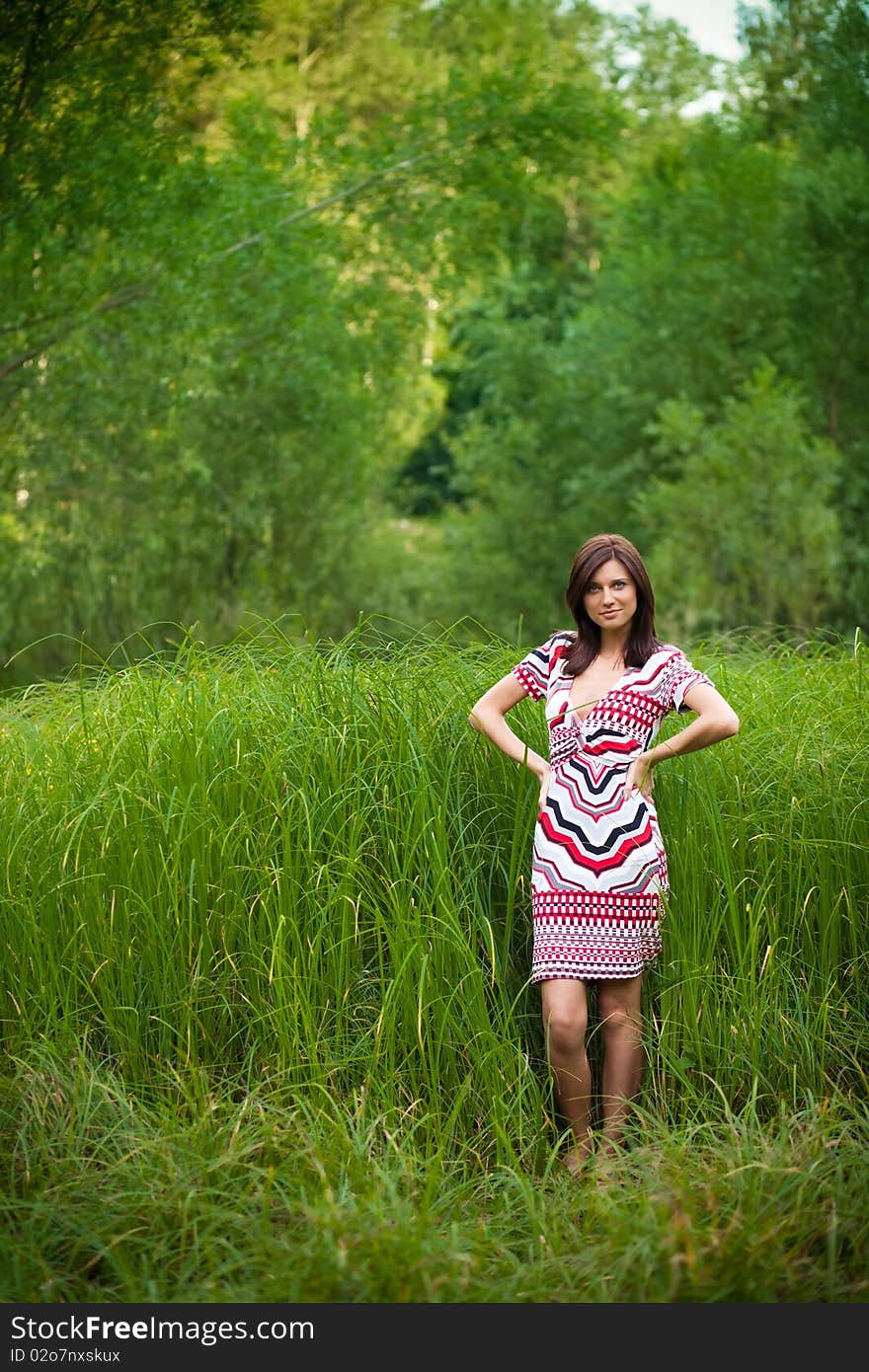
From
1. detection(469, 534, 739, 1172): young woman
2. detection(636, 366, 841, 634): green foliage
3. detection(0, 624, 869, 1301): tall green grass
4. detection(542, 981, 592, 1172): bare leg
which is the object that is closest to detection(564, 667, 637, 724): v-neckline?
detection(469, 534, 739, 1172): young woman

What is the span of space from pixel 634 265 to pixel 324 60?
5.10 m

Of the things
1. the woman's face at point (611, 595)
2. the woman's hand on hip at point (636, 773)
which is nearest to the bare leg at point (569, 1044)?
the woman's hand on hip at point (636, 773)

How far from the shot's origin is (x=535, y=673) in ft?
11.9

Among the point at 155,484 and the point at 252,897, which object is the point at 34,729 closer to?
the point at 252,897

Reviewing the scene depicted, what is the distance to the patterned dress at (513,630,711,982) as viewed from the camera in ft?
10.8

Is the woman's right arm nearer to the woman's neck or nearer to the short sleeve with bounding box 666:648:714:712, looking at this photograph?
the woman's neck

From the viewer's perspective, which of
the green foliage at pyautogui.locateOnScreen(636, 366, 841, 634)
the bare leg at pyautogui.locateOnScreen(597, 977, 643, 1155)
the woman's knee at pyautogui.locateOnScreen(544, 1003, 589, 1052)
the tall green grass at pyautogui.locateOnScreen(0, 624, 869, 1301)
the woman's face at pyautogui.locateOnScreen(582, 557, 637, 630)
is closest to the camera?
the tall green grass at pyautogui.locateOnScreen(0, 624, 869, 1301)

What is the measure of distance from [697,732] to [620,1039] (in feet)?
2.61

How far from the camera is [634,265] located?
56.9ft

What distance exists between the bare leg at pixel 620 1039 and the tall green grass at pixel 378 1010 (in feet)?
0.41

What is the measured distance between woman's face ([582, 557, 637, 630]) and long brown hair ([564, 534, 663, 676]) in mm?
14

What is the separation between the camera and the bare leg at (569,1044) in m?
3.28

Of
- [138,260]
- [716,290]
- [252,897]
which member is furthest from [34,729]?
[716,290]

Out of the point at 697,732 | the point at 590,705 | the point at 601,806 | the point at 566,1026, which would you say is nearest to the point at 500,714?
the point at 590,705
